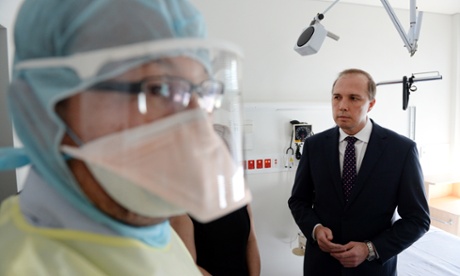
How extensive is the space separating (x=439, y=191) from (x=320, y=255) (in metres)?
2.82

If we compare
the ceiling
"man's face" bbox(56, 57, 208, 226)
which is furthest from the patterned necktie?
the ceiling

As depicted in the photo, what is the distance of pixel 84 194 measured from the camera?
0.47 m

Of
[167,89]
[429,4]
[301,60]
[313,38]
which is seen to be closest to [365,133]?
[313,38]

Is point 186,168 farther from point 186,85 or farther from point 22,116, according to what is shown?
point 22,116

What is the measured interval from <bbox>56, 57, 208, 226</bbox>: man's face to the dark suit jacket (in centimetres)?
143

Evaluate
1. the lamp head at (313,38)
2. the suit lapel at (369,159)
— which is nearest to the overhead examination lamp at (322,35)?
the lamp head at (313,38)

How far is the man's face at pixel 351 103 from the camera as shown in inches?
68.4

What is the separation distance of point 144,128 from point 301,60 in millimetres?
2621

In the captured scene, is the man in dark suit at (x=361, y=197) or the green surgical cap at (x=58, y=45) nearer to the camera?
the green surgical cap at (x=58, y=45)

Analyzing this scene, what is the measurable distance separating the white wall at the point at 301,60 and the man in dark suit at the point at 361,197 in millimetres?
994

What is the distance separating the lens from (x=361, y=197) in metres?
1.60

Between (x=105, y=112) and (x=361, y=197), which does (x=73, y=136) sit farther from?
(x=361, y=197)

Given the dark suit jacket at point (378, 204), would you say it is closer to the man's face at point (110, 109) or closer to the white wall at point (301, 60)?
the white wall at point (301, 60)

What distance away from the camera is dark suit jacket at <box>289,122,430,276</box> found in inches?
61.9
